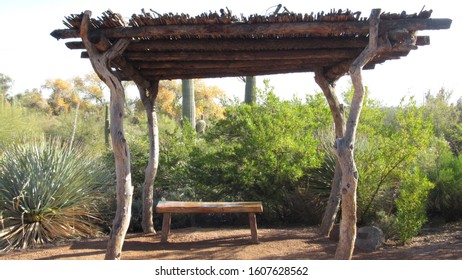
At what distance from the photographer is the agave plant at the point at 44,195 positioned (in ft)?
22.5

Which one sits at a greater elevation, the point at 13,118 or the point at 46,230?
the point at 13,118

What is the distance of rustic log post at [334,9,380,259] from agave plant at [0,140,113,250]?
4448 millimetres

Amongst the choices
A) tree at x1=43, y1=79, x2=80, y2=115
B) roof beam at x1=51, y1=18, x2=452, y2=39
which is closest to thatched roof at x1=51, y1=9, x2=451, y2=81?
roof beam at x1=51, y1=18, x2=452, y2=39

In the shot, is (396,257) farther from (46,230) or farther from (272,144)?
(46,230)

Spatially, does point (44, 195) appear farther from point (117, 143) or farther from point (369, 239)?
point (369, 239)

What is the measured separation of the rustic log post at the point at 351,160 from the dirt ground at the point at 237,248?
948 millimetres

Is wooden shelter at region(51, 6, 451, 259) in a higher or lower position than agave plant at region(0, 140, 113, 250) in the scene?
higher

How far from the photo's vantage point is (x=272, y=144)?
28.1ft

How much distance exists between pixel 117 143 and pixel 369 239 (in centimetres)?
381

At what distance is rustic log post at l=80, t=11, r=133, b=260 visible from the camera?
5.07m

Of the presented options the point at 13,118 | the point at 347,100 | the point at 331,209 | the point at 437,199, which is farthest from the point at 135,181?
the point at 13,118

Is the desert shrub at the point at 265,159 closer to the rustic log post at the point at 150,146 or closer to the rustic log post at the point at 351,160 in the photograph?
the rustic log post at the point at 150,146

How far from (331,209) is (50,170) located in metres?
4.68

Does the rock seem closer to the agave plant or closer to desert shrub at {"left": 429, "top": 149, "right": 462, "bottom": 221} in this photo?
desert shrub at {"left": 429, "top": 149, "right": 462, "bottom": 221}
